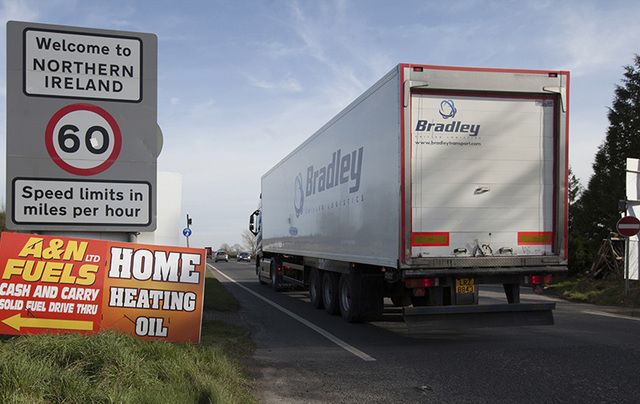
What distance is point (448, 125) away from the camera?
890cm

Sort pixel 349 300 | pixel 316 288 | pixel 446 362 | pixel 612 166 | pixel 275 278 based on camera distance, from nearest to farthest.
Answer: pixel 446 362
pixel 349 300
pixel 316 288
pixel 275 278
pixel 612 166

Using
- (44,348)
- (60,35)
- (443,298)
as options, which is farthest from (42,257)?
(443,298)

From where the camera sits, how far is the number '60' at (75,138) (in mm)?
5736

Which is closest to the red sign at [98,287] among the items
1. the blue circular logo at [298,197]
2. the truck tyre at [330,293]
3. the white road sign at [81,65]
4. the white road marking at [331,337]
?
the white road sign at [81,65]

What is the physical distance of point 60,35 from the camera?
573 cm

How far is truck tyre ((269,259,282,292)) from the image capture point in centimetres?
1927

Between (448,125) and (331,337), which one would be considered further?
(331,337)

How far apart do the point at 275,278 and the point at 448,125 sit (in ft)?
38.5

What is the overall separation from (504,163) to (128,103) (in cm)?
556

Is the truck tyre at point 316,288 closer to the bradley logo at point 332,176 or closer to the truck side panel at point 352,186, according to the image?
the truck side panel at point 352,186

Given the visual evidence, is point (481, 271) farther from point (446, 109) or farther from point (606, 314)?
point (606, 314)

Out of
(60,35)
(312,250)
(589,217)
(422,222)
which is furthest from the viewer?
(589,217)

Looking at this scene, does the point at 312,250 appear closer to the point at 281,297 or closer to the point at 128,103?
the point at 281,297

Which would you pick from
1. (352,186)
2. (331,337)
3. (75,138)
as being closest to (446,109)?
(352,186)
